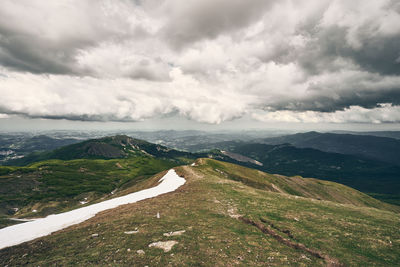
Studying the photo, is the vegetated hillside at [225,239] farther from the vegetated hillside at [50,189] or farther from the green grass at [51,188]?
the green grass at [51,188]

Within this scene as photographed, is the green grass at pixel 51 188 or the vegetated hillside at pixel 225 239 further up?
the vegetated hillside at pixel 225 239

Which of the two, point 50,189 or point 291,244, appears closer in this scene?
point 291,244

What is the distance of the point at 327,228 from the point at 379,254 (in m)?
5.77

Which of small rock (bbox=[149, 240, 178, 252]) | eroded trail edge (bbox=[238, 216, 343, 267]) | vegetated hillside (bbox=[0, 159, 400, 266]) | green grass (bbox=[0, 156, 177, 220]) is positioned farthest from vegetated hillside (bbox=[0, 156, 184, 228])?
eroded trail edge (bbox=[238, 216, 343, 267])

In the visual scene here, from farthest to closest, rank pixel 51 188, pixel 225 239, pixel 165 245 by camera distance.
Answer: pixel 51 188 < pixel 225 239 < pixel 165 245

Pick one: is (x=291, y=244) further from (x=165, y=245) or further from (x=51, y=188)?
(x=51, y=188)

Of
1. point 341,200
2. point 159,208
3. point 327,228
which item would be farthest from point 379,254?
point 341,200

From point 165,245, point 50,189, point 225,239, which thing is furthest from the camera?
point 50,189

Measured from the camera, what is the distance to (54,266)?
1605 cm

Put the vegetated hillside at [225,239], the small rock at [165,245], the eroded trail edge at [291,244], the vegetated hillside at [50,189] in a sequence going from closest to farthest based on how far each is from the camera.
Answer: the vegetated hillside at [225,239] → the eroded trail edge at [291,244] → the small rock at [165,245] → the vegetated hillside at [50,189]

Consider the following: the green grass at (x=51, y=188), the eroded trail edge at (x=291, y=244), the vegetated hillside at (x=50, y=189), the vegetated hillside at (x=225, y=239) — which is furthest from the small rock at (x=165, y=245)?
the green grass at (x=51, y=188)

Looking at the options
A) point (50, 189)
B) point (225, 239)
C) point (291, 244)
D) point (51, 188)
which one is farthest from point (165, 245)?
point (51, 188)

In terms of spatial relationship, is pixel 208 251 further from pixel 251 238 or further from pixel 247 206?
pixel 247 206

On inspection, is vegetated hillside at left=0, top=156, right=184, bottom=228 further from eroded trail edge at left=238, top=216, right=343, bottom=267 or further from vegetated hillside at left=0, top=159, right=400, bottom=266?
eroded trail edge at left=238, top=216, right=343, bottom=267
